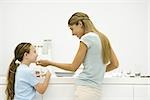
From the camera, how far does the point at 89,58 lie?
6.36 feet

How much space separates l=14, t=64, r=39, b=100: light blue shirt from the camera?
1.97 meters

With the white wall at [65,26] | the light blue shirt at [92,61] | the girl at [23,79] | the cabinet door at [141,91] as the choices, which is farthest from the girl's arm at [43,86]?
the white wall at [65,26]

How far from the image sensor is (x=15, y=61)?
2.08m

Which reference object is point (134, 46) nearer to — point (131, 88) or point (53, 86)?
point (131, 88)

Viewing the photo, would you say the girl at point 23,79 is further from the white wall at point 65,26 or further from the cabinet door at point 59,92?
the white wall at point 65,26

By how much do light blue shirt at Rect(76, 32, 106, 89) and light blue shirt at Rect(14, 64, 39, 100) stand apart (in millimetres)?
341

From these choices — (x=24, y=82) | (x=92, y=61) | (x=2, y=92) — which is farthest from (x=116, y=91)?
(x=2, y=92)

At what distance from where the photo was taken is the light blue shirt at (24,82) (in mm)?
1973

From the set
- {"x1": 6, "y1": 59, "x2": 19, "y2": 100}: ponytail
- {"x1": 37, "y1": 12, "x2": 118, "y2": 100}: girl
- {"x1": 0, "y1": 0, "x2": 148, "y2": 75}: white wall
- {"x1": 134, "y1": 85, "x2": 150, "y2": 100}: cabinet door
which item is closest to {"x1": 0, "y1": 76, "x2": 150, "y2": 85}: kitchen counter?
{"x1": 134, "y1": 85, "x2": 150, "y2": 100}: cabinet door

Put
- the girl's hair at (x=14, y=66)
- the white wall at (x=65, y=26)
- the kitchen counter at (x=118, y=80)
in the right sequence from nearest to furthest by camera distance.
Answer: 1. the girl's hair at (x=14, y=66)
2. the kitchen counter at (x=118, y=80)
3. the white wall at (x=65, y=26)

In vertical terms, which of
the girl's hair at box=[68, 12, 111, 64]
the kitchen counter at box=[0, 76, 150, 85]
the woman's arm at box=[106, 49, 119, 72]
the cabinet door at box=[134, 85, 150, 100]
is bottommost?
the cabinet door at box=[134, 85, 150, 100]

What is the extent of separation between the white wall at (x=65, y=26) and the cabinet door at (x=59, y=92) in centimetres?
80

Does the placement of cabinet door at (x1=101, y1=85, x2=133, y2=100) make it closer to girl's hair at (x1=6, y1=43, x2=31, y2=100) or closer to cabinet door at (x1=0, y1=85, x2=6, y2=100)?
girl's hair at (x1=6, y1=43, x2=31, y2=100)

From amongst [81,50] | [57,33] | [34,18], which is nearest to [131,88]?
[81,50]
